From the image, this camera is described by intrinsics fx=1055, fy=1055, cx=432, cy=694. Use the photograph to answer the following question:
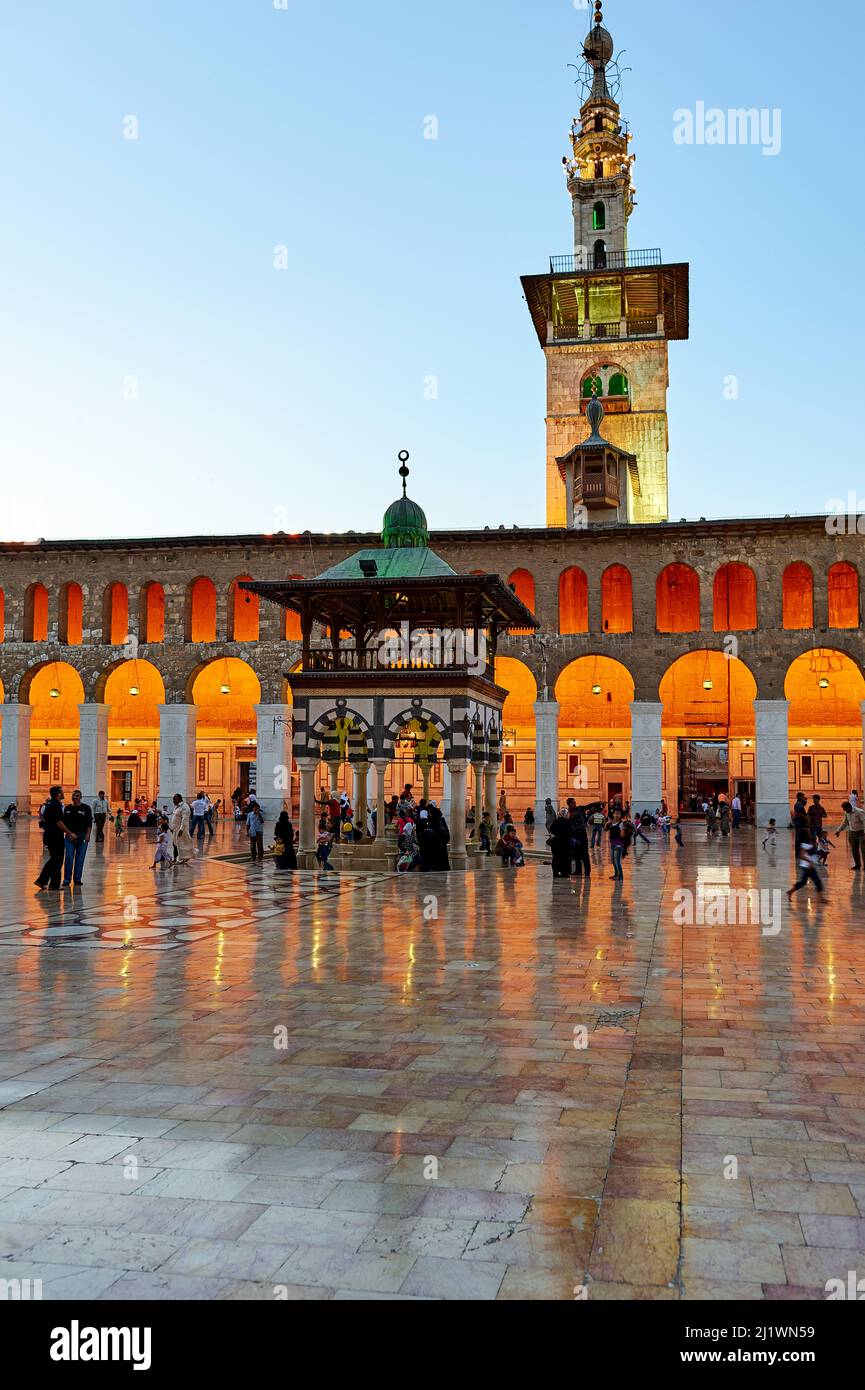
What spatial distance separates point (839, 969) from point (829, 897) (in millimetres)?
5453

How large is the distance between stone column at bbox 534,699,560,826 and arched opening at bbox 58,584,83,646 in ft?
54.9

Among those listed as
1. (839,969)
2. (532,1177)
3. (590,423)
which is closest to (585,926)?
(839,969)

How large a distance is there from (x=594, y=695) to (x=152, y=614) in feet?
53.3

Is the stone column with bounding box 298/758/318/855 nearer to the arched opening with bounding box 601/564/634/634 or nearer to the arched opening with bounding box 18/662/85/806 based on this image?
the arched opening with bounding box 601/564/634/634

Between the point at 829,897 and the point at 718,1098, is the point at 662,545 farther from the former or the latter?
the point at 718,1098

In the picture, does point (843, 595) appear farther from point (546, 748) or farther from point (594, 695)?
point (546, 748)

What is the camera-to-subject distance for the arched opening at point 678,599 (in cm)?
3497

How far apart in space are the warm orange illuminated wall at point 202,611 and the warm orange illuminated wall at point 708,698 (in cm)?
1628

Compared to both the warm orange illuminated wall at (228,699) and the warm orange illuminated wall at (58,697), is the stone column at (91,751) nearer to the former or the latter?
the warm orange illuminated wall at (228,699)

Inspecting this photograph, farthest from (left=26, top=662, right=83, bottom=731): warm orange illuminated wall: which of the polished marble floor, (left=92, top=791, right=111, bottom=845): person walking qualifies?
the polished marble floor

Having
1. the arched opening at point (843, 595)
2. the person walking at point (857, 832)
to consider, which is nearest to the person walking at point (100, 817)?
the person walking at point (857, 832)

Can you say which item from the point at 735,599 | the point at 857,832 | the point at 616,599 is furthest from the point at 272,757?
the point at 857,832
